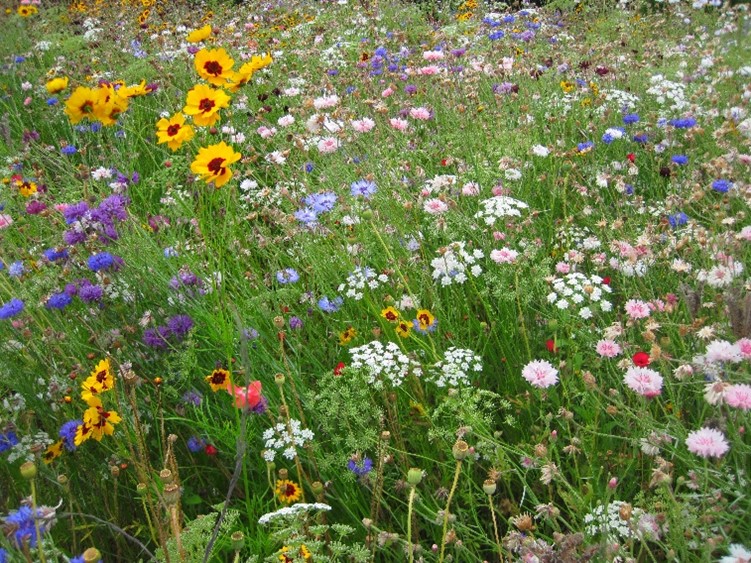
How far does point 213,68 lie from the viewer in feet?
6.25

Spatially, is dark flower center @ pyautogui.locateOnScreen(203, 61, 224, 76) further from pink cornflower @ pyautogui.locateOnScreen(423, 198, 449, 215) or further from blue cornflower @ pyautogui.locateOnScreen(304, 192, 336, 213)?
pink cornflower @ pyautogui.locateOnScreen(423, 198, 449, 215)

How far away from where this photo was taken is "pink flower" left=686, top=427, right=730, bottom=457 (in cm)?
107

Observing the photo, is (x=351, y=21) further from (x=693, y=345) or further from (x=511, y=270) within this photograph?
(x=693, y=345)

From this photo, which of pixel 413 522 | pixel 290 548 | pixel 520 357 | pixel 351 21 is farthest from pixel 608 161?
pixel 351 21

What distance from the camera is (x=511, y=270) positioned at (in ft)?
6.25

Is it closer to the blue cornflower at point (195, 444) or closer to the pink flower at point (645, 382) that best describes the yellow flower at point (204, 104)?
the blue cornflower at point (195, 444)

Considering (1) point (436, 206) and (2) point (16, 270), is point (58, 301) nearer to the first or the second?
(2) point (16, 270)

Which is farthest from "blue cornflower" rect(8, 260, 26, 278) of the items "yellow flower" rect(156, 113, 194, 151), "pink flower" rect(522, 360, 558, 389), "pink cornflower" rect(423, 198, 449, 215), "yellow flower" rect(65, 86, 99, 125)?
"pink flower" rect(522, 360, 558, 389)

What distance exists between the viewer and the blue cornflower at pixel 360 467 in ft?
4.80

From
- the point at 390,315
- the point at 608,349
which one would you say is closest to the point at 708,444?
the point at 608,349

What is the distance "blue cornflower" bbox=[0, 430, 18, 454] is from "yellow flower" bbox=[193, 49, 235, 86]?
3.63 ft

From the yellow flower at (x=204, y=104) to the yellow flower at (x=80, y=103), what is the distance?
11.8 inches

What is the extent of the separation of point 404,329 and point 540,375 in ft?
1.47

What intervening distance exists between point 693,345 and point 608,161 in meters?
1.35
